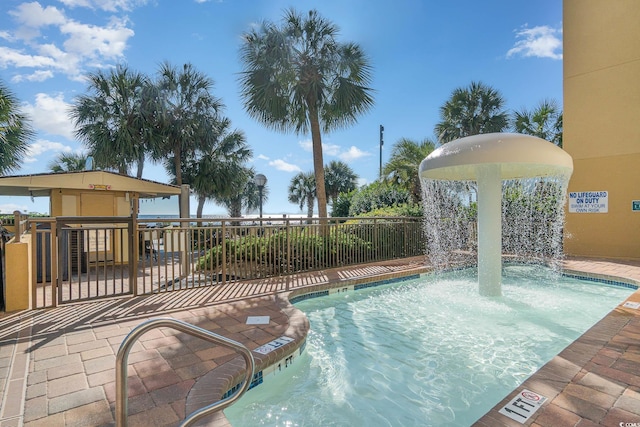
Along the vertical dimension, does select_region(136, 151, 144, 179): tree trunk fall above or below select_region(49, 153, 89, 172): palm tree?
below

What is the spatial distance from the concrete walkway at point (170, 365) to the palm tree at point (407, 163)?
10.4m

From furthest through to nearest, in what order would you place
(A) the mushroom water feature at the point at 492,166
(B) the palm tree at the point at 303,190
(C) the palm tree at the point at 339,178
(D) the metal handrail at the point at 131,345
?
(B) the palm tree at the point at 303,190
(C) the palm tree at the point at 339,178
(A) the mushroom water feature at the point at 492,166
(D) the metal handrail at the point at 131,345

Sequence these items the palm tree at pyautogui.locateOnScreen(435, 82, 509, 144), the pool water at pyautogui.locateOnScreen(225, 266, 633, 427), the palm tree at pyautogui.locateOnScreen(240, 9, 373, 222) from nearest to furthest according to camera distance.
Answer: the pool water at pyautogui.locateOnScreen(225, 266, 633, 427)
the palm tree at pyautogui.locateOnScreen(240, 9, 373, 222)
the palm tree at pyautogui.locateOnScreen(435, 82, 509, 144)

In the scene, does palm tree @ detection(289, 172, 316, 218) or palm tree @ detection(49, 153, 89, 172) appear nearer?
palm tree @ detection(49, 153, 89, 172)

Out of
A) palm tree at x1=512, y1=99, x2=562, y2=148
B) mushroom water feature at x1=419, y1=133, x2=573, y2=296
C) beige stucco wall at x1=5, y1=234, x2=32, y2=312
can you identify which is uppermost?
palm tree at x1=512, y1=99, x2=562, y2=148

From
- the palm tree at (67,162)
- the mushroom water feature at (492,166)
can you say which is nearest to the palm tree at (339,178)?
the palm tree at (67,162)

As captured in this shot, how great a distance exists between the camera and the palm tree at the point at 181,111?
13469 millimetres

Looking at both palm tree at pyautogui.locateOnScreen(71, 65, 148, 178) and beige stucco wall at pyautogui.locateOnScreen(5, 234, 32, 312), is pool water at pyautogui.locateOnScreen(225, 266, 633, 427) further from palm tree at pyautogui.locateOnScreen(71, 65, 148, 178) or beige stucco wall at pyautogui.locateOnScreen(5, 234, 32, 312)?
palm tree at pyautogui.locateOnScreen(71, 65, 148, 178)

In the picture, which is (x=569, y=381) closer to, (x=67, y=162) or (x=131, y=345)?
(x=131, y=345)

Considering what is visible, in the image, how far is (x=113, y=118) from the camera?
12.8 meters

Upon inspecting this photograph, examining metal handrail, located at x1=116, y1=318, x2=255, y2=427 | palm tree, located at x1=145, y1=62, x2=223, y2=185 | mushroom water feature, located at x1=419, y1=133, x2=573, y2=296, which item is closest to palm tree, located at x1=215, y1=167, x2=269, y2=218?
palm tree, located at x1=145, y1=62, x2=223, y2=185

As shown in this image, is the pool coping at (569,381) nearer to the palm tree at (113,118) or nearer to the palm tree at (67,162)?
the palm tree at (113,118)

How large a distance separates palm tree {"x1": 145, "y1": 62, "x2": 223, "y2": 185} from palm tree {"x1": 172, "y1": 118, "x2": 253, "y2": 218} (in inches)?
23.2

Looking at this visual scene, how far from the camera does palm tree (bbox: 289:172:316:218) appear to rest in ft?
94.0
